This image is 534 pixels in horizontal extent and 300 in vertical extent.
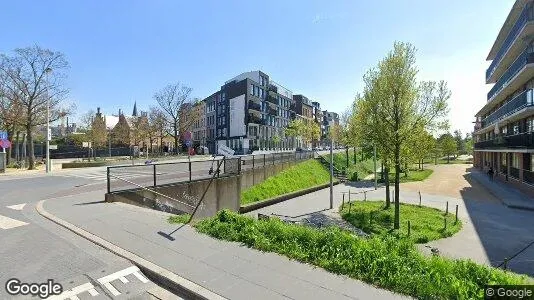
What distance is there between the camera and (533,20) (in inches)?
970

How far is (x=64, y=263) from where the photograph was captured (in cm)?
592

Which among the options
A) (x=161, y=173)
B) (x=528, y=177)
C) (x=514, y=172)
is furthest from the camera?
(x=514, y=172)

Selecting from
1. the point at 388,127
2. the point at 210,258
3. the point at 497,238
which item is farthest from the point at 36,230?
the point at 497,238

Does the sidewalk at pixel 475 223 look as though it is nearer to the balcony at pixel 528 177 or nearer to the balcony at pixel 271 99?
the balcony at pixel 528 177

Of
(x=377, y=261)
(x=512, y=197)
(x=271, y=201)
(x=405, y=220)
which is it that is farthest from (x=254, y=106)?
(x=377, y=261)

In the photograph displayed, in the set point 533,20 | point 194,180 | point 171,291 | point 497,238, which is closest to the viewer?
point 171,291

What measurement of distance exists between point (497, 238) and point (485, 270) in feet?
36.1

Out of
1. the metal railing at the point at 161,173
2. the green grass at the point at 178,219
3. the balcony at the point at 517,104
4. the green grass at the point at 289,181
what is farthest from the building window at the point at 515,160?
the green grass at the point at 178,219

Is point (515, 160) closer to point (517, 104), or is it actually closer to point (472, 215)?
point (517, 104)

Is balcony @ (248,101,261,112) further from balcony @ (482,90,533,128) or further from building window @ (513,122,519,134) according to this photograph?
building window @ (513,122,519,134)

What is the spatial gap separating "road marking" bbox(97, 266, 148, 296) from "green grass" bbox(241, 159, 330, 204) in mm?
17254

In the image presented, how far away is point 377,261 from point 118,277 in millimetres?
4262

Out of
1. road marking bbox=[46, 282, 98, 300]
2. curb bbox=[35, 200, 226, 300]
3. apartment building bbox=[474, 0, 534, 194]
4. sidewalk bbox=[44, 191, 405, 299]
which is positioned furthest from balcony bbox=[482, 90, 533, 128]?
road marking bbox=[46, 282, 98, 300]

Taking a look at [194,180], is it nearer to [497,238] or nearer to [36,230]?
[36,230]
